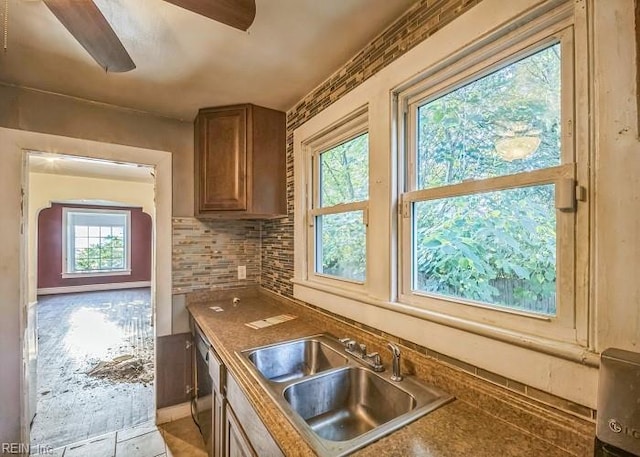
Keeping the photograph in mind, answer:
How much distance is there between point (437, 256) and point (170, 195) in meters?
1.95

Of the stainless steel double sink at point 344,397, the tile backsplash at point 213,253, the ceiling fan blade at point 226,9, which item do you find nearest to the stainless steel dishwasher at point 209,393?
the stainless steel double sink at point 344,397

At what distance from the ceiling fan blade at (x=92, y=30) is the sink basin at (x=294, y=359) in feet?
4.65

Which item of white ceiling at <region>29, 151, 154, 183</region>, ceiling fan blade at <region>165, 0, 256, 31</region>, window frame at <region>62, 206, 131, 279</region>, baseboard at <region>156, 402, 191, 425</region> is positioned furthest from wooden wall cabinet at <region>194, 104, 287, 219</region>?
window frame at <region>62, 206, 131, 279</region>

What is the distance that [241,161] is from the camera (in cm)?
206

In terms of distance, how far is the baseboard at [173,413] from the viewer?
219 cm

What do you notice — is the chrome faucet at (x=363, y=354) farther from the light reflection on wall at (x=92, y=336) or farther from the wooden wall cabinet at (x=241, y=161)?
the light reflection on wall at (x=92, y=336)

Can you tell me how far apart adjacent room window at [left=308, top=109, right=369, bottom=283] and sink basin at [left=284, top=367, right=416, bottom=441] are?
50 cm

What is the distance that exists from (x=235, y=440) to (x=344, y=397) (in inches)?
19.1

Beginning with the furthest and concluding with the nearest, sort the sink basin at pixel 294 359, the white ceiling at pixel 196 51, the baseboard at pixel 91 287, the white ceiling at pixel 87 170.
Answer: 1. the baseboard at pixel 91 287
2. the white ceiling at pixel 87 170
3. the sink basin at pixel 294 359
4. the white ceiling at pixel 196 51

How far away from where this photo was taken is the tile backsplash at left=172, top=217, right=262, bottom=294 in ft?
7.48

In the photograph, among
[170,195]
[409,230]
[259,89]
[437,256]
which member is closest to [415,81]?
[409,230]

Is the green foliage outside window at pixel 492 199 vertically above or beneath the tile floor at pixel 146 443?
above

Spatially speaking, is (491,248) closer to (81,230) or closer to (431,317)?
(431,317)

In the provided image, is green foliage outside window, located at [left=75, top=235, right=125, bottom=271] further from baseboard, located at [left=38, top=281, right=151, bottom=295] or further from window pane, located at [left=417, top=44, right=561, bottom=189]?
window pane, located at [left=417, top=44, right=561, bottom=189]
